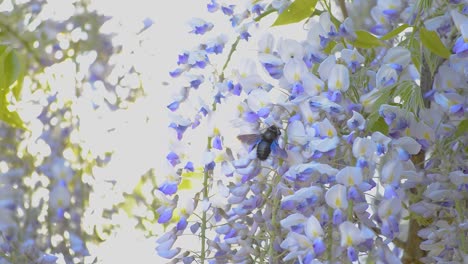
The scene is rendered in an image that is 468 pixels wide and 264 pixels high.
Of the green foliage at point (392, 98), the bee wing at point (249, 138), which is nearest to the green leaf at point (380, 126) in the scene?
the green foliage at point (392, 98)

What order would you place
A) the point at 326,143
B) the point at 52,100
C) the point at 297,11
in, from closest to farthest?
1. the point at 326,143
2. the point at 297,11
3. the point at 52,100

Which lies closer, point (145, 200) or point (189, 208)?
point (189, 208)

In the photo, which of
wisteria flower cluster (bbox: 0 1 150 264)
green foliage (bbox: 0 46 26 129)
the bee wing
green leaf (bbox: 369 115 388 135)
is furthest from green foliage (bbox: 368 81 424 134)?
wisteria flower cluster (bbox: 0 1 150 264)

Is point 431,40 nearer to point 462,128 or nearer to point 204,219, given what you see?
point 462,128

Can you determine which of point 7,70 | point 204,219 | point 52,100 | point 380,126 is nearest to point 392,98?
point 380,126

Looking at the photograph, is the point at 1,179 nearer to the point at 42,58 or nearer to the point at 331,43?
the point at 42,58

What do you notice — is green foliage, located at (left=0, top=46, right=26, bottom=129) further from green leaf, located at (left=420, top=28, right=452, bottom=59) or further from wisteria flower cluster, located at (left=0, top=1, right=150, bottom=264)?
green leaf, located at (left=420, top=28, right=452, bottom=59)

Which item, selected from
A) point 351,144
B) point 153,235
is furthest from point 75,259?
point 351,144
